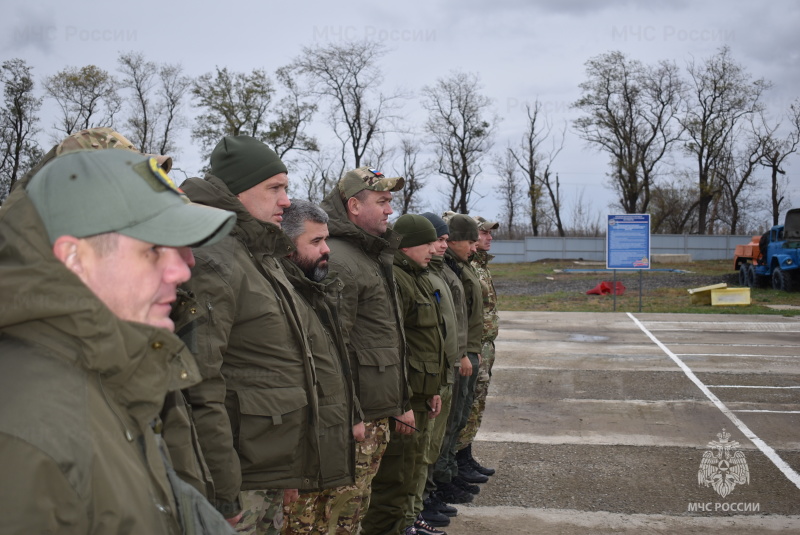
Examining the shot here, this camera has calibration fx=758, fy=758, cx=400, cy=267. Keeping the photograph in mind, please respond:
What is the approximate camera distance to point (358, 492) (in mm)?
3986

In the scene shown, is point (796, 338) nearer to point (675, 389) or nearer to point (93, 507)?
point (675, 389)

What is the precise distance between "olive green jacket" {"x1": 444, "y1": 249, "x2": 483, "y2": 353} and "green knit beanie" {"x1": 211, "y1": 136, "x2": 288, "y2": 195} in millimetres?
3530

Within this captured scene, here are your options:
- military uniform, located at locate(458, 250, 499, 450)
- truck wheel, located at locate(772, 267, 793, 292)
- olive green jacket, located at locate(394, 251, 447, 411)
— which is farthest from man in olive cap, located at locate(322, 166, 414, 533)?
truck wheel, located at locate(772, 267, 793, 292)

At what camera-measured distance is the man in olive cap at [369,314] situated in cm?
423

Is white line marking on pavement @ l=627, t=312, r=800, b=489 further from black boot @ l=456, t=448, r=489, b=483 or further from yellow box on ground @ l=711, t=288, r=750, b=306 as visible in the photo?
yellow box on ground @ l=711, t=288, r=750, b=306

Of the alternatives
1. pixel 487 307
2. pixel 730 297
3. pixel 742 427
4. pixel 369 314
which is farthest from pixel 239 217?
pixel 730 297

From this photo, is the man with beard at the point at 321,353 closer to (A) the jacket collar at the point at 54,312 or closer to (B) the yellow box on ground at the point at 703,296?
(A) the jacket collar at the point at 54,312

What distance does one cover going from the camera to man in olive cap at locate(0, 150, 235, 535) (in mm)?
1352

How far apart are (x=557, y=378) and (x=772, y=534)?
5.28m

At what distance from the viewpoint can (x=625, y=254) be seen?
736 inches

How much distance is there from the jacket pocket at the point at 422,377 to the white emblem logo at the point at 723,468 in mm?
2499

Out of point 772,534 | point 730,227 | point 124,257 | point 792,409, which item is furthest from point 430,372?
point 730,227

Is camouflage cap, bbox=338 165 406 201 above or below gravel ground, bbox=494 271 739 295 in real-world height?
above

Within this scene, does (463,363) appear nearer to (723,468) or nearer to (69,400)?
(723,468)
